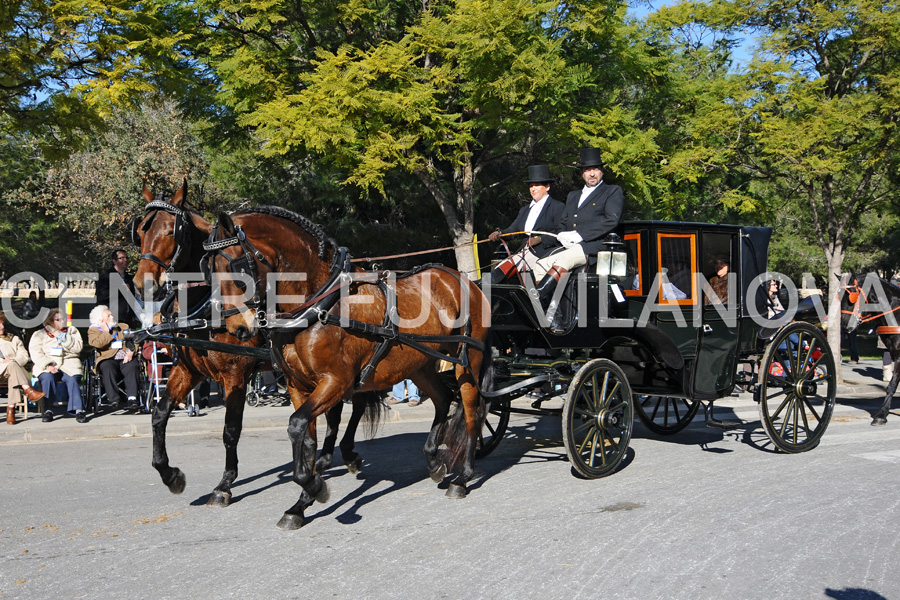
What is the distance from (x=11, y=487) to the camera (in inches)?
288

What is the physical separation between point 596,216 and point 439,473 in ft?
9.27

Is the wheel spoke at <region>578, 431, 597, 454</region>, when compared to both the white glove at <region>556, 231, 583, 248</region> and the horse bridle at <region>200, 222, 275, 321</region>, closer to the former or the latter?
the white glove at <region>556, 231, 583, 248</region>

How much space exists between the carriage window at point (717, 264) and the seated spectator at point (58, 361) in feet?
28.1

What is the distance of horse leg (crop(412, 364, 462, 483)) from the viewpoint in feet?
23.7

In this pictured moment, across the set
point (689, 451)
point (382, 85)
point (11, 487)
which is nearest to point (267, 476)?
point (11, 487)

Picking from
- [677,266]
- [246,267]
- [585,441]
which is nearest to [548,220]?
[677,266]

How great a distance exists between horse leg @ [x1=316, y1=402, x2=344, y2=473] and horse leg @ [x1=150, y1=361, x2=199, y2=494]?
1.15m

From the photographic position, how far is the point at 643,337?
7.84 metres

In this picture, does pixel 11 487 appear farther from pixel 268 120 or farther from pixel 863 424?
pixel 863 424

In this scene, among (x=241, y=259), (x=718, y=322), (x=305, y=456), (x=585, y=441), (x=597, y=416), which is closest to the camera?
(x=241, y=259)

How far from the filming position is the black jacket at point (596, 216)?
759cm

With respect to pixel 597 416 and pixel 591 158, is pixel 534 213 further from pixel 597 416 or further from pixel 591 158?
pixel 597 416

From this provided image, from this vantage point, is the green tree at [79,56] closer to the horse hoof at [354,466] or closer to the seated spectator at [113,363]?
the seated spectator at [113,363]

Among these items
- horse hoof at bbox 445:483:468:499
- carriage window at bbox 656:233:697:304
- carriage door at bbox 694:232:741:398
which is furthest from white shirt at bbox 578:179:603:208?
horse hoof at bbox 445:483:468:499
